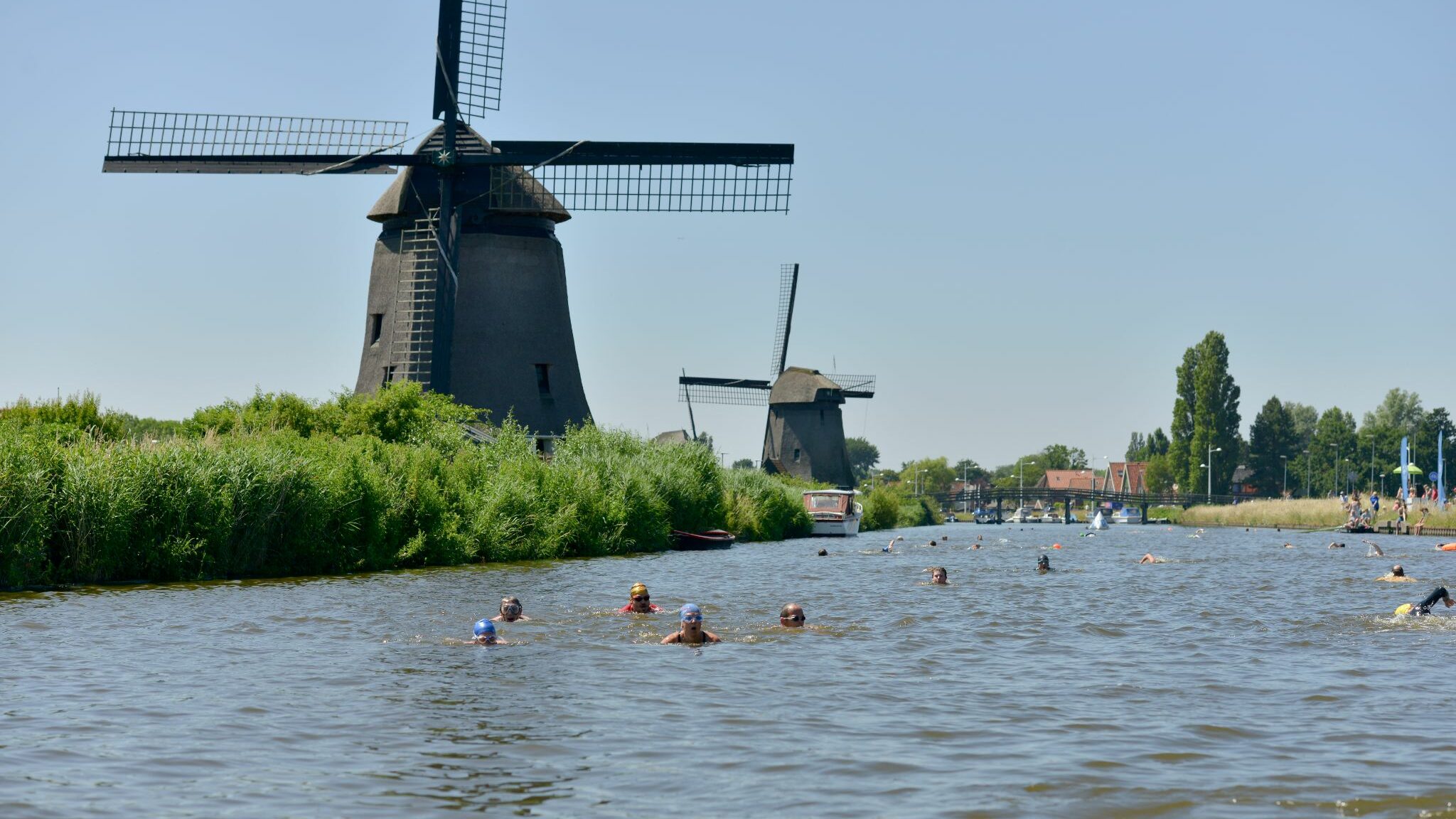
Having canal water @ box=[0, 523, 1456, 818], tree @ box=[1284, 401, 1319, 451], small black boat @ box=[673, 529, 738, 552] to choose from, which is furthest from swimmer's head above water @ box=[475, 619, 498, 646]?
tree @ box=[1284, 401, 1319, 451]

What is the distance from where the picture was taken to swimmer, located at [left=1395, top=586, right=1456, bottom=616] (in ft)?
66.2

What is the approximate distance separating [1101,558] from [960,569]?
10.9 m

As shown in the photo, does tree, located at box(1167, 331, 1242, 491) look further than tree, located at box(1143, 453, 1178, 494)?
No

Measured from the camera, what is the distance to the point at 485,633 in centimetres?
1680

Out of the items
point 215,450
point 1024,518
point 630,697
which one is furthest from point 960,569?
point 1024,518

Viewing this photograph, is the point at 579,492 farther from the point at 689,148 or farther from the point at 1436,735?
the point at 1436,735

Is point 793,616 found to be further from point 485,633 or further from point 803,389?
point 803,389

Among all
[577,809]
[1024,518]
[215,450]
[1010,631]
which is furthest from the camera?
[1024,518]

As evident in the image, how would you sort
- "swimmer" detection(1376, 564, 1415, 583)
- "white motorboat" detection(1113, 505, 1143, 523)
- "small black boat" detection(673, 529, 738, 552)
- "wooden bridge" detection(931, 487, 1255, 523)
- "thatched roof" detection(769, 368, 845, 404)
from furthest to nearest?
"white motorboat" detection(1113, 505, 1143, 523), "wooden bridge" detection(931, 487, 1255, 523), "thatched roof" detection(769, 368, 845, 404), "small black boat" detection(673, 529, 738, 552), "swimmer" detection(1376, 564, 1415, 583)

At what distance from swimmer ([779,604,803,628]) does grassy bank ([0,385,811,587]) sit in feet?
38.8

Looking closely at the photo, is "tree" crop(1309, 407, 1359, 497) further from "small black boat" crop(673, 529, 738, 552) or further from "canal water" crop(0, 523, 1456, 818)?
"canal water" crop(0, 523, 1456, 818)

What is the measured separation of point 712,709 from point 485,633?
17.0 ft

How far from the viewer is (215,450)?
2681 cm

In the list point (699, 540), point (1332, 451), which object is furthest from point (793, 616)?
point (1332, 451)
